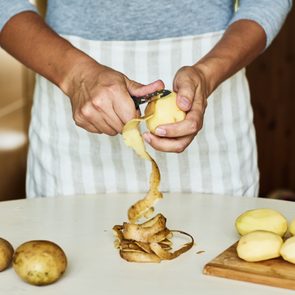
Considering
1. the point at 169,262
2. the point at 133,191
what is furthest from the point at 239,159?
the point at 169,262

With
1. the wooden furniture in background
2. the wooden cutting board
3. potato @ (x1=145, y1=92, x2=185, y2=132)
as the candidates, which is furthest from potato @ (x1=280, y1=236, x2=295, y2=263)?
the wooden furniture in background

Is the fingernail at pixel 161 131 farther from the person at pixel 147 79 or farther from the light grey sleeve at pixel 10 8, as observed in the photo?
the light grey sleeve at pixel 10 8

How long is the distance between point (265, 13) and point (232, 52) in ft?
0.50

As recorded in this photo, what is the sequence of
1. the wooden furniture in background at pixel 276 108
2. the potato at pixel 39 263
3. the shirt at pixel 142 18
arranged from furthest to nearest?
the wooden furniture in background at pixel 276 108 < the shirt at pixel 142 18 < the potato at pixel 39 263

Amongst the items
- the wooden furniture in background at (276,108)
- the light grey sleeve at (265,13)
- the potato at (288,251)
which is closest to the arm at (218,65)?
the light grey sleeve at (265,13)

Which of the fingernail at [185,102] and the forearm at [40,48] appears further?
the forearm at [40,48]

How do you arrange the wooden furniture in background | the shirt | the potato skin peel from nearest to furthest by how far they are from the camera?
1. the potato skin peel
2. the shirt
3. the wooden furniture in background

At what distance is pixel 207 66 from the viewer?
1.58 meters

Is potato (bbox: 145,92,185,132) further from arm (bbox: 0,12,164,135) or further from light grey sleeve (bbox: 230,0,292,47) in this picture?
light grey sleeve (bbox: 230,0,292,47)

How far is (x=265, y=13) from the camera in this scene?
5.76ft

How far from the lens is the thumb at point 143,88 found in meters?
1.36

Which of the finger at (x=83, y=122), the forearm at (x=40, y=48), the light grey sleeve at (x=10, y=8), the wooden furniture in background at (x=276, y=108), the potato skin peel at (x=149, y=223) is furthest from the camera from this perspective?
the wooden furniture in background at (x=276, y=108)

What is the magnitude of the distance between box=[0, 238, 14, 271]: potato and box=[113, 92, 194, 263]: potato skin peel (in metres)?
0.17

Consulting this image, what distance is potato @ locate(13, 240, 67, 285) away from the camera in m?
1.18
